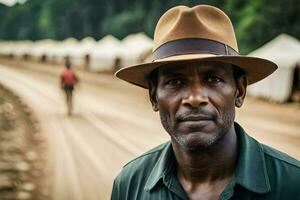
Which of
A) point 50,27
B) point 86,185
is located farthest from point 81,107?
point 50,27

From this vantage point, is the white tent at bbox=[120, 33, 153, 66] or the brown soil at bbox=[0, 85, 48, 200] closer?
the brown soil at bbox=[0, 85, 48, 200]

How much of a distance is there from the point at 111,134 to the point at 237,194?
34.9 feet

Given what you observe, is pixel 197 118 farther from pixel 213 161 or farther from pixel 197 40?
pixel 197 40

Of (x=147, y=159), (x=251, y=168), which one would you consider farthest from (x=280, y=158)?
(x=147, y=159)

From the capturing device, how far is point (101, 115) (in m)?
16.5

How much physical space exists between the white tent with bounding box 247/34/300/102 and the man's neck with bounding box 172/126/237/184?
60.4 feet

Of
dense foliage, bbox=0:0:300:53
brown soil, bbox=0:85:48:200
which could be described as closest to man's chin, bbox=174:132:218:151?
brown soil, bbox=0:85:48:200

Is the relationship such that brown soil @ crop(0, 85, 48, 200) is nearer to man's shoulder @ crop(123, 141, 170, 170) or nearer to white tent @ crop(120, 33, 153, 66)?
man's shoulder @ crop(123, 141, 170, 170)

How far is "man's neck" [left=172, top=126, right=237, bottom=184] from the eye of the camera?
2.11 metres

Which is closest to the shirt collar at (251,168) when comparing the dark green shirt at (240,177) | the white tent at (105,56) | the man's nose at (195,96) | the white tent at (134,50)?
the dark green shirt at (240,177)

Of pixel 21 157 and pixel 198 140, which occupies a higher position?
pixel 198 140

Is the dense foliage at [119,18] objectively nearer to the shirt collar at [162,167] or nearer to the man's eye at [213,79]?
the shirt collar at [162,167]

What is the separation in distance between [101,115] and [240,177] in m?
14.7

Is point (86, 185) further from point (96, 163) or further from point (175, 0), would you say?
point (175, 0)
